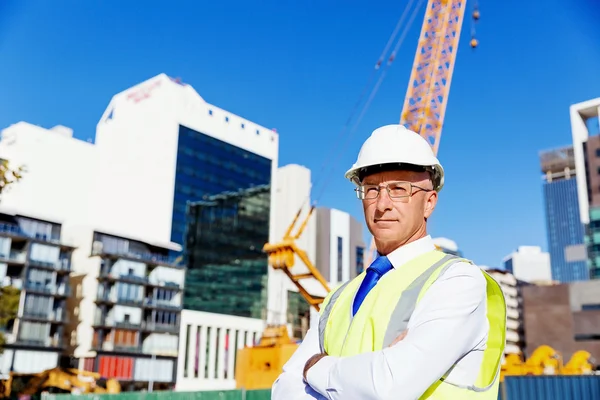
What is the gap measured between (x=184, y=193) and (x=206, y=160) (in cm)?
646

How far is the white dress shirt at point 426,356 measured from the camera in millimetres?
1756

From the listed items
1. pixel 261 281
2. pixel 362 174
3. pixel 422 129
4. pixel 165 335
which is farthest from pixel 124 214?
pixel 362 174

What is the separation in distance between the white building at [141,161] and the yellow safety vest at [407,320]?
8126cm

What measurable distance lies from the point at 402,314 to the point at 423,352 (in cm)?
18

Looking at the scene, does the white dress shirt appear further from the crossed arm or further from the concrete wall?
the concrete wall

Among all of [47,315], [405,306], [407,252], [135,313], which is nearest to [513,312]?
[135,313]

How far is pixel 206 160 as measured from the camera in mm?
91688

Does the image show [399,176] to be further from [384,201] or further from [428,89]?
[428,89]

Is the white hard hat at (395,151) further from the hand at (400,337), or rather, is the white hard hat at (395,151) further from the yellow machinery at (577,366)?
the yellow machinery at (577,366)

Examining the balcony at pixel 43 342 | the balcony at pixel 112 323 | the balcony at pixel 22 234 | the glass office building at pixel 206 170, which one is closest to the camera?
the balcony at pixel 22 234

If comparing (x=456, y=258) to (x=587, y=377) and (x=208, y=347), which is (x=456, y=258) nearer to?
(x=587, y=377)

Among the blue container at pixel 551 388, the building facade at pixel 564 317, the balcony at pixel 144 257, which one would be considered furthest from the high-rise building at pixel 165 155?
the blue container at pixel 551 388

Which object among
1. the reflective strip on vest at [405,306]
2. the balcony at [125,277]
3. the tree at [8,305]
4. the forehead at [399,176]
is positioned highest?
the balcony at [125,277]

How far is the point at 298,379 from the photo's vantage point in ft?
7.04
